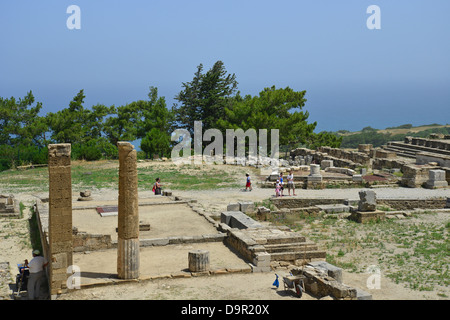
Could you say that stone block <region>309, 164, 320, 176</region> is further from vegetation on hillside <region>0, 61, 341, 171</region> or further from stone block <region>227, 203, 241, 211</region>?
vegetation on hillside <region>0, 61, 341, 171</region>

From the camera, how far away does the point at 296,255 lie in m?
17.3

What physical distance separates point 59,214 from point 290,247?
715 centimetres

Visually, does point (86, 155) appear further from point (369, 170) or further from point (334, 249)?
point (334, 249)

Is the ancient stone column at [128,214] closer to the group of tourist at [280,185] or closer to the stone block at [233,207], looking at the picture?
the stone block at [233,207]

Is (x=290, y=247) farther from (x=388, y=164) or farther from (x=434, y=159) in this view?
(x=388, y=164)

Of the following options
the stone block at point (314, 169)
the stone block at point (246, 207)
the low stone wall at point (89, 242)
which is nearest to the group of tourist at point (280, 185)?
the stone block at point (314, 169)

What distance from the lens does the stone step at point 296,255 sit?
17.1 meters

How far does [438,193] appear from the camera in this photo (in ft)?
95.8

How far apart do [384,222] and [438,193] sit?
7251 millimetres

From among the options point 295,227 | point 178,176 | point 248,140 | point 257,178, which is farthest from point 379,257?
point 248,140

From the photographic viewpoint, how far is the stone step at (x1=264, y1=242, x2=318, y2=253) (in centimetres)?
1739

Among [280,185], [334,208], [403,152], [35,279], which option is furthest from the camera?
[403,152]

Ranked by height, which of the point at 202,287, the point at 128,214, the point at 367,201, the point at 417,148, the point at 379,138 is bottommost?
the point at 202,287

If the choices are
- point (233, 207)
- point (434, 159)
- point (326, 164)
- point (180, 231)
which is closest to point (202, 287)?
point (180, 231)
